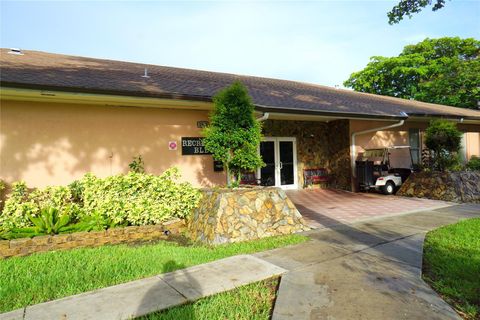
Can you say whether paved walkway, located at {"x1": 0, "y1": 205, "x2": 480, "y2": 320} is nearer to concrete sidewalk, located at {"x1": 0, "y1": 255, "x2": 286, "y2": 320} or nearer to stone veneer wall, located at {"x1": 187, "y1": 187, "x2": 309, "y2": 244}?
concrete sidewalk, located at {"x1": 0, "y1": 255, "x2": 286, "y2": 320}

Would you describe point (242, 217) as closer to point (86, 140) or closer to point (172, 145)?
point (172, 145)

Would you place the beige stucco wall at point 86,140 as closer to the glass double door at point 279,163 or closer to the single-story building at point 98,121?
the single-story building at point 98,121

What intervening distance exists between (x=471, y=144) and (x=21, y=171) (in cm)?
2041

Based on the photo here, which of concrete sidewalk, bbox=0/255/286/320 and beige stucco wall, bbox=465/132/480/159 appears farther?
beige stucco wall, bbox=465/132/480/159

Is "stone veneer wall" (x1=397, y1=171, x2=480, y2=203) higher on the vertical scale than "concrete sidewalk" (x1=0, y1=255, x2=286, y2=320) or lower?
higher

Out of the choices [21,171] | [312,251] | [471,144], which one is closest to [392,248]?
[312,251]

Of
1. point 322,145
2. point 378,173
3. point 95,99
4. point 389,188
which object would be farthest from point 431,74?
point 95,99

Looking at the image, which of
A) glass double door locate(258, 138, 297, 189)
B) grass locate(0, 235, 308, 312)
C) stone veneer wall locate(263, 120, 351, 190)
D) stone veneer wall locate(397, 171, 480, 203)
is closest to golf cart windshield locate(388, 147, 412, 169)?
stone veneer wall locate(263, 120, 351, 190)

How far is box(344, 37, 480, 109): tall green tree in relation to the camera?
997 inches

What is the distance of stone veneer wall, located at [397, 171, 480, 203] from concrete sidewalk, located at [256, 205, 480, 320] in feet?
13.8

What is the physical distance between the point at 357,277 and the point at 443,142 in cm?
851

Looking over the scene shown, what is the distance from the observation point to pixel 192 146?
26.7ft

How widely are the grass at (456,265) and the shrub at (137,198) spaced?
14.5 feet

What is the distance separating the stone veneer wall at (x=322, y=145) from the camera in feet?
39.1
